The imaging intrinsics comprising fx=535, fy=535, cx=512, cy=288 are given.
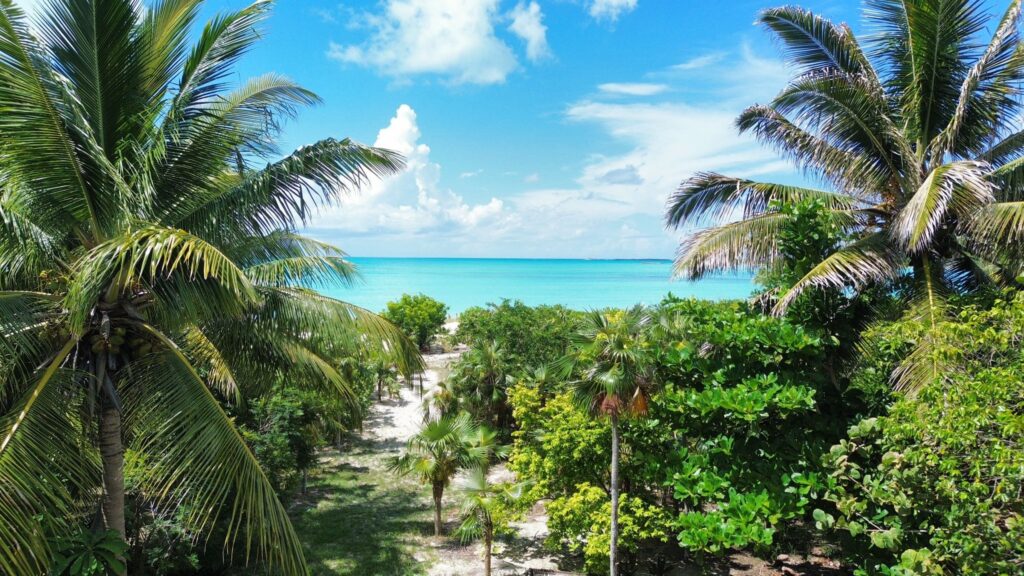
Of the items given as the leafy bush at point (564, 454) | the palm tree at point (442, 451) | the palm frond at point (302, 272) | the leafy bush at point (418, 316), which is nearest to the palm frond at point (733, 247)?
the leafy bush at point (564, 454)

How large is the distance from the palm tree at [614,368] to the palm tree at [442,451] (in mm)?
4814

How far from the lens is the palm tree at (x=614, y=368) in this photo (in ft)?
31.0

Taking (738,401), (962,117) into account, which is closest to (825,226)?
(962,117)

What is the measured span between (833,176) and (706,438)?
5.27 m

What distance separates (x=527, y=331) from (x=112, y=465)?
22897 millimetres

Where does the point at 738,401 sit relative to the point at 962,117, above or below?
below

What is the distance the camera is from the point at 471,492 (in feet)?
41.4

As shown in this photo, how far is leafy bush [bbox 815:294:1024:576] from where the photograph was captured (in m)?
4.41

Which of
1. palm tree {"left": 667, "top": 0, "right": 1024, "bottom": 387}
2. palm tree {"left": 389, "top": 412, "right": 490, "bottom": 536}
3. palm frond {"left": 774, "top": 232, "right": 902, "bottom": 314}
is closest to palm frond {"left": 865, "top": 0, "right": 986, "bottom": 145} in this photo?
palm tree {"left": 667, "top": 0, "right": 1024, "bottom": 387}

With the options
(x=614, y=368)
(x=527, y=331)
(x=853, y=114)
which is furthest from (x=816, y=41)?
(x=527, y=331)

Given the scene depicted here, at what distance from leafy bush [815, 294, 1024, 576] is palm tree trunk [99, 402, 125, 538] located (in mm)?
7304

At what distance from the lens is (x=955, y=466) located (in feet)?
15.2

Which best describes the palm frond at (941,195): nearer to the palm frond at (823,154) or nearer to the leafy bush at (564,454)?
the palm frond at (823,154)

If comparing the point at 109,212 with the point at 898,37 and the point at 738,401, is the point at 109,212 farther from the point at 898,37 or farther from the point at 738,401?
the point at 898,37
